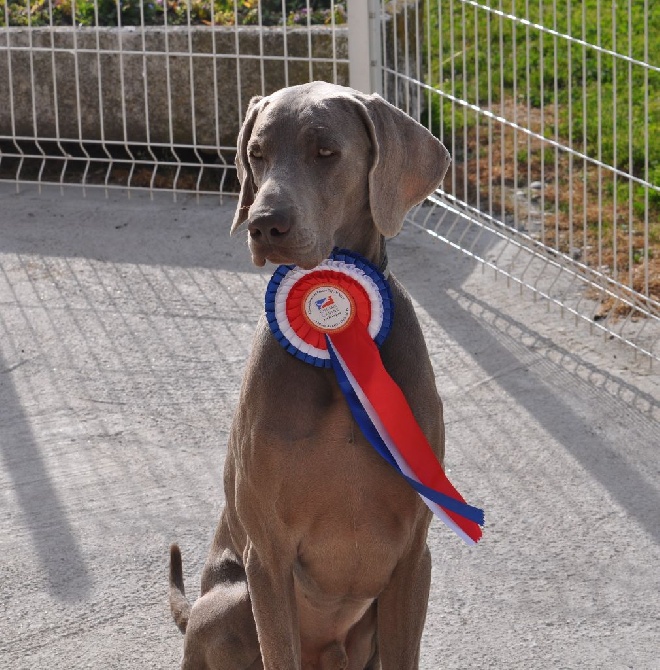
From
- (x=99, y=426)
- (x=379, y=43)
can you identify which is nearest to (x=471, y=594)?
(x=99, y=426)

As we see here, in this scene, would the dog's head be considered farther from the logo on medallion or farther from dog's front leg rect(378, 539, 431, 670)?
dog's front leg rect(378, 539, 431, 670)

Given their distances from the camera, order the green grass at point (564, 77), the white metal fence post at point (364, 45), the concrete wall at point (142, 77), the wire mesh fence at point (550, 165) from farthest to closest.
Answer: the green grass at point (564, 77), the concrete wall at point (142, 77), the white metal fence post at point (364, 45), the wire mesh fence at point (550, 165)

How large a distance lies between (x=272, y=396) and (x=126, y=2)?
4.93 metres

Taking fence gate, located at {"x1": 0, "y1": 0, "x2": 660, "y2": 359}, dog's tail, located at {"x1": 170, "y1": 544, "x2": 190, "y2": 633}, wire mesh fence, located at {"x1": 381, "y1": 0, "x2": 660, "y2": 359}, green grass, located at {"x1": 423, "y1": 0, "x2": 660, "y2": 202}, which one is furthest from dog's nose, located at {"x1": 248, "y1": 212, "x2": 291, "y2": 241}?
green grass, located at {"x1": 423, "y1": 0, "x2": 660, "y2": 202}

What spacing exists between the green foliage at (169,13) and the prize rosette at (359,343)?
14.2 ft

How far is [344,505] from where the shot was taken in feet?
10.0

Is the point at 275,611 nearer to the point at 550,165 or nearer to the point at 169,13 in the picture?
the point at 550,165

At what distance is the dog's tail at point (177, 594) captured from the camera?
12.3 feet

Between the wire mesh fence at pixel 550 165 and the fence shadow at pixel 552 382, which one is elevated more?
the wire mesh fence at pixel 550 165

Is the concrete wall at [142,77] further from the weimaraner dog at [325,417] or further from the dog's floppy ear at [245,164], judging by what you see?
the weimaraner dog at [325,417]

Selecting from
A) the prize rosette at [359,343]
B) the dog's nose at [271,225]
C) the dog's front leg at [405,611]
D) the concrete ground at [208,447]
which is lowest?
the concrete ground at [208,447]

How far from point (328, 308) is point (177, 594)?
106cm

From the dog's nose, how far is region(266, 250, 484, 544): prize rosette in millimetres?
240

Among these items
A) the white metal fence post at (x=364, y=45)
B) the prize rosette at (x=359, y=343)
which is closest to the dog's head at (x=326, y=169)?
the prize rosette at (x=359, y=343)
